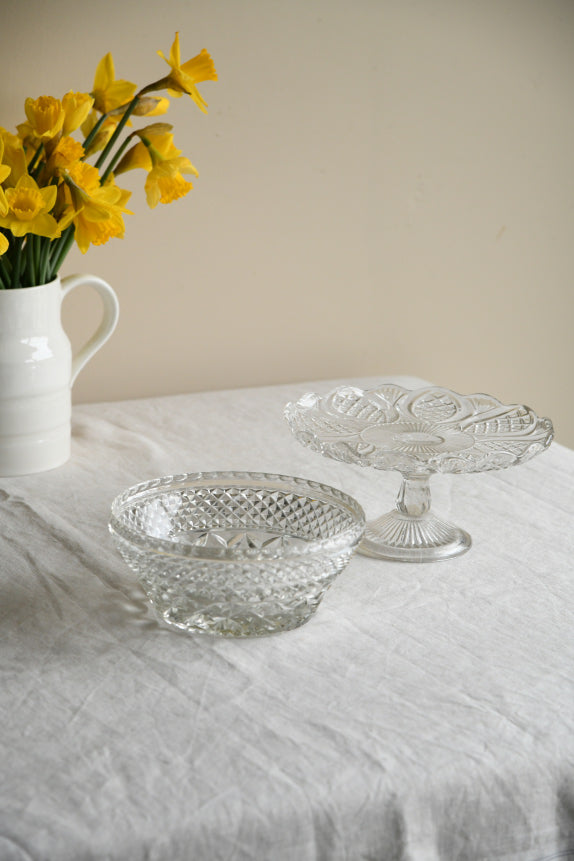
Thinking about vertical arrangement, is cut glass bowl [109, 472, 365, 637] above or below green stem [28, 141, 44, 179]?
below

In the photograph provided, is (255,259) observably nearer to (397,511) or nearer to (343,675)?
(397,511)

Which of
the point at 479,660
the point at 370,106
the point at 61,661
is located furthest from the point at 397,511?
the point at 370,106

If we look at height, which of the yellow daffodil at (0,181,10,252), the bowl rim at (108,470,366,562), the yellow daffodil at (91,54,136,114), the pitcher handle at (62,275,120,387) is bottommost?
the bowl rim at (108,470,366,562)

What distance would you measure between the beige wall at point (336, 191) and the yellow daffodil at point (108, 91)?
8.6 inches

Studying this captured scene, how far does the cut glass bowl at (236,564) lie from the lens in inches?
24.4

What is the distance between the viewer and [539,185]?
1.50m

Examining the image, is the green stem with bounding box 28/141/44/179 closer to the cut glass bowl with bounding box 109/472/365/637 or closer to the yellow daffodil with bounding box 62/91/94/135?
the yellow daffodil with bounding box 62/91/94/135

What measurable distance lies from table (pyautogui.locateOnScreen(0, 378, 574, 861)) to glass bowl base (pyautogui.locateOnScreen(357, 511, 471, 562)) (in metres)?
0.01

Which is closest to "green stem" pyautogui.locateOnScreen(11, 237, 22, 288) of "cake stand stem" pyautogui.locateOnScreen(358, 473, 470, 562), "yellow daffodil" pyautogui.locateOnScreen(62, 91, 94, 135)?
"yellow daffodil" pyautogui.locateOnScreen(62, 91, 94, 135)

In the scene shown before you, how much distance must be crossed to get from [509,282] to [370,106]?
1.14 feet

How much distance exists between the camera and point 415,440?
87cm

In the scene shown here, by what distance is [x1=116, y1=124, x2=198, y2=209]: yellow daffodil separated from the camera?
0.94m

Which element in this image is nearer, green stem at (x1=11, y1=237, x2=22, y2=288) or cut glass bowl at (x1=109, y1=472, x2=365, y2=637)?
cut glass bowl at (x1=109, y1=472, x2=365, y2=637)

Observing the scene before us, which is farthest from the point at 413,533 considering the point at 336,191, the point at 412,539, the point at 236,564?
the point at 336,191
